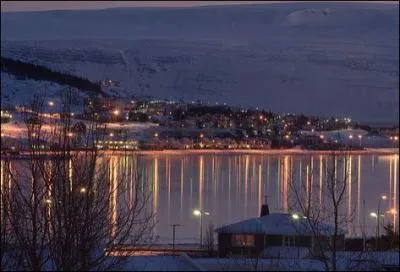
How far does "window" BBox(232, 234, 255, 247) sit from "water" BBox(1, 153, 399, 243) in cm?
55

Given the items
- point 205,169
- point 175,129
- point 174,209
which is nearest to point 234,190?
point 174,209

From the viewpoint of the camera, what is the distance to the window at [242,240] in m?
11.3

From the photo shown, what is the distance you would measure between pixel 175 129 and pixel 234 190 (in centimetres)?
1093

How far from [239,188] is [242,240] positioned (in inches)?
352

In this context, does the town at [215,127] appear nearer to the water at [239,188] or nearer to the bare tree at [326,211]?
the water at [239,188]

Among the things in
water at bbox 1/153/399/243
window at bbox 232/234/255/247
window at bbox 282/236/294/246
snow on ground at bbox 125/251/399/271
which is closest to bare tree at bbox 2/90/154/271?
snow on ground at bbox 125/251/399/271

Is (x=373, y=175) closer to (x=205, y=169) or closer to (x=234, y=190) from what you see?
(x=205, y=169)

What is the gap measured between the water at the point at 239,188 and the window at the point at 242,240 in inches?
21.7

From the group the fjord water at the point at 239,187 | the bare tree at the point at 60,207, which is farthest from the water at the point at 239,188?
the bare tree at the point at 60,207

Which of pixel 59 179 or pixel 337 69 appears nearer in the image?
pixel 59 179

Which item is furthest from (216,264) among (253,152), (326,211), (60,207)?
(253,152)

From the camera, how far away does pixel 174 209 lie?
53.1 feet

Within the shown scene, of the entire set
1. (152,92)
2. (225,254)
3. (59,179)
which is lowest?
(225,254)

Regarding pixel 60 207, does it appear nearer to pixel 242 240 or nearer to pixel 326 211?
pixel 326 211
